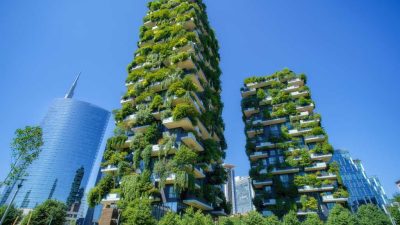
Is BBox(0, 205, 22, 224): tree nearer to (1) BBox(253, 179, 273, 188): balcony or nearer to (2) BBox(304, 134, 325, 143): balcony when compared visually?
(1) BBox(253, 179, 273, 188): balcony

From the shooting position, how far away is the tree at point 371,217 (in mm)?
30325

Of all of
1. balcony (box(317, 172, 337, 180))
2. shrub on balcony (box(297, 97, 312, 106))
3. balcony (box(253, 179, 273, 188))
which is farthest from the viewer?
shrub on balcony (box(297, 97, 312, 106))

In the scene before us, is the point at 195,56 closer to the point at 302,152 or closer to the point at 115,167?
the point at 115,167

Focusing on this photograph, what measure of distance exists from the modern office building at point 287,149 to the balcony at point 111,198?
1022 inches

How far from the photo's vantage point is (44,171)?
13850cm

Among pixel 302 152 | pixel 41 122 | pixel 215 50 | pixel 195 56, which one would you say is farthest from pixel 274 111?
pixel 41 122

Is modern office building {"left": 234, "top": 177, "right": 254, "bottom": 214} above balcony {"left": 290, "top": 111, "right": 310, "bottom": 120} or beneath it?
above

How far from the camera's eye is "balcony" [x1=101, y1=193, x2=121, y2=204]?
29334mm

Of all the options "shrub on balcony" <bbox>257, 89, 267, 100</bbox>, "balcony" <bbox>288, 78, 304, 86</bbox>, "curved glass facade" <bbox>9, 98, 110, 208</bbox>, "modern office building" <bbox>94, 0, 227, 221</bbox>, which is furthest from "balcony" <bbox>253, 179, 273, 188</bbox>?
"curved glass facade" <bbox>9, 98, 110, 208</bbox>

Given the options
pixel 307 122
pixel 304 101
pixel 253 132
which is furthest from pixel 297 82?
pixel 253 132

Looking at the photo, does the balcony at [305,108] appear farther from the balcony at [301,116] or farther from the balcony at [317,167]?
the balcony at [317,167]

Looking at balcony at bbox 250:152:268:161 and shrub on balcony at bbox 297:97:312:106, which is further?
shrub on balcony at bbox 297:97:312:106

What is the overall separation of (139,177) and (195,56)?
21619mm

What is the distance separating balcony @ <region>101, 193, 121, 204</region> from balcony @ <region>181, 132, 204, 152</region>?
1076 centimetres
